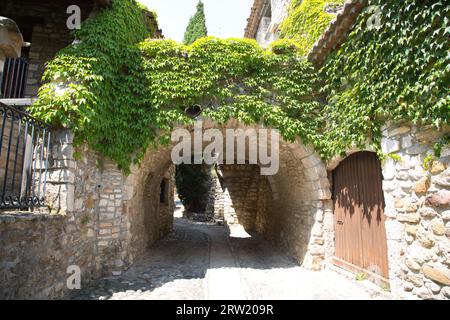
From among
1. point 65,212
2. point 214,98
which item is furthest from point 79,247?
point 214,98

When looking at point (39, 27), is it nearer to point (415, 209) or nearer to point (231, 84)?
point (231, 84)

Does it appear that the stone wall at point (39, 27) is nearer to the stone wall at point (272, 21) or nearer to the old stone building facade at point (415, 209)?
the stone wall at point (272, 21)

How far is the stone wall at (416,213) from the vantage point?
3.12 m

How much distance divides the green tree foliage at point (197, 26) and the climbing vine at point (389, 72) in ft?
57.4

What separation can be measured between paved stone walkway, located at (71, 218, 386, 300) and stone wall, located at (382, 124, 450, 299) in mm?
653

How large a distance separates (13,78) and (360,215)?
7512mm

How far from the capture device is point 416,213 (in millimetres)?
3506

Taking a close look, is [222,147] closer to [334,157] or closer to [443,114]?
[334,157]

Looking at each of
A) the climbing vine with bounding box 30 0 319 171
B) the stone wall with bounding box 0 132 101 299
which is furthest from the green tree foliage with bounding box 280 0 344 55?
the stone wall with bounding box 0 132 101 299

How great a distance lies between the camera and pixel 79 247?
172 inches

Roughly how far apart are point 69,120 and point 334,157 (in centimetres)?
460

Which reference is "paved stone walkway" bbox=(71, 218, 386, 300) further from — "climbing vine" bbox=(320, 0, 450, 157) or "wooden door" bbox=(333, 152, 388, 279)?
"climbing vine" bbox=(320, 0, 450, 157)

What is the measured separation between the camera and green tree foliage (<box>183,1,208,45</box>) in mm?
20531

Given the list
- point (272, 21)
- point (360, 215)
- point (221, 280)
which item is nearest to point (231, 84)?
point (360, 215)
